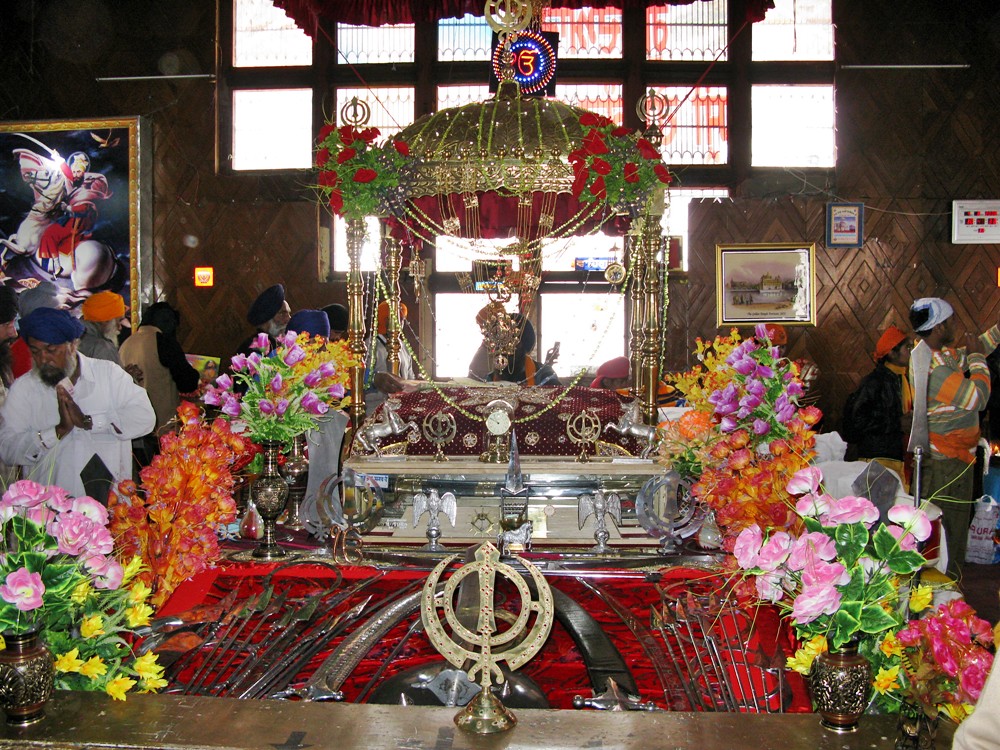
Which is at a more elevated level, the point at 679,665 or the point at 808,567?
the point at 808,567

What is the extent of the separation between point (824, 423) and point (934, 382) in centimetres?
393

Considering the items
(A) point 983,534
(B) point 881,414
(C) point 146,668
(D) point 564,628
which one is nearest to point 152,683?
(C) point 146,668

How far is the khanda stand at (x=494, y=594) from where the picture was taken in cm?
156

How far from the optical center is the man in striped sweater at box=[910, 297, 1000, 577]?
14.3 feet

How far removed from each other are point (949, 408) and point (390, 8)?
4603 millimetres

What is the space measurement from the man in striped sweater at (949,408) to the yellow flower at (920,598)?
291 cm

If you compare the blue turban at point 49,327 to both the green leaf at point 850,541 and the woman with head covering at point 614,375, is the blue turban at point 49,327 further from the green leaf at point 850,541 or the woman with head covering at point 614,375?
the woman with head covering at point 614,375

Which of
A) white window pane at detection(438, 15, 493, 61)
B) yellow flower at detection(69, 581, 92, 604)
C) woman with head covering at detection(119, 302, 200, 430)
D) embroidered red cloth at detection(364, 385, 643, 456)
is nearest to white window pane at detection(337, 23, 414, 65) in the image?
white window pane at detection(438, 15, 493, 61)

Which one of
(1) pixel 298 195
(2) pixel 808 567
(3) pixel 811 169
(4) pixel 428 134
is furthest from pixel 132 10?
(2) pixel 808 567

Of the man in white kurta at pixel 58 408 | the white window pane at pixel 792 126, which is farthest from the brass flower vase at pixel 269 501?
the white window pane at pixel 792 126

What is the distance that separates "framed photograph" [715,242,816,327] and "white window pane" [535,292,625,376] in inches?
39.2

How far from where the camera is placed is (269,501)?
10.6 feet

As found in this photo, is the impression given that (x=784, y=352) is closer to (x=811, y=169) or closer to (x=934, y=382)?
(x=811, y=169)

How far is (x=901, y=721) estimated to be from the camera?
1.60m
